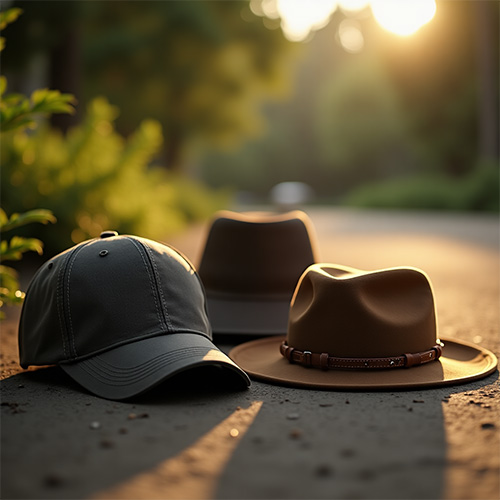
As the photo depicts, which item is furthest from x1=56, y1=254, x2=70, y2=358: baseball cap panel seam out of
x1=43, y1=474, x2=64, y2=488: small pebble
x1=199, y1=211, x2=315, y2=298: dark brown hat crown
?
x1=199, y1=211, x2=315, y2=298: dark brown hat crown

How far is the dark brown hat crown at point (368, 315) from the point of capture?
2.92 m

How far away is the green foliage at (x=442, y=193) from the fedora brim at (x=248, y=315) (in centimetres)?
1655

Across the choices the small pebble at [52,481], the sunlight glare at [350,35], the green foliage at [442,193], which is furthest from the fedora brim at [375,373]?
the sunlight glare at [350,35]

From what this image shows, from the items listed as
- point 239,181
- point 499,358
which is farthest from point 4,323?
point 239,181

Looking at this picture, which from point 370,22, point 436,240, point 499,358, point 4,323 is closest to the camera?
point 499,358

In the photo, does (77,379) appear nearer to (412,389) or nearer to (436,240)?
(412,389)

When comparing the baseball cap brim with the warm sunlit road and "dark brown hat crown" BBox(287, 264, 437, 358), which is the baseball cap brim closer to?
the warm sunlit road

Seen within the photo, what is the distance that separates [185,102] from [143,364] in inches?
617

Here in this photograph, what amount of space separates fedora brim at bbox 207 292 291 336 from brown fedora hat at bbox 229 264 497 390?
77cm

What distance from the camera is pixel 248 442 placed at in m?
2.23

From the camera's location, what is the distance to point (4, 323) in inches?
186

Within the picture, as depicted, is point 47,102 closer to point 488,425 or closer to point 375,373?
point 375,373

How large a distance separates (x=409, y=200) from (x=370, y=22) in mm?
27322

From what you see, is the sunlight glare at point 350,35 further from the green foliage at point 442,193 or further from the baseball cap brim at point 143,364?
the baseball cap brim at point 143,364
